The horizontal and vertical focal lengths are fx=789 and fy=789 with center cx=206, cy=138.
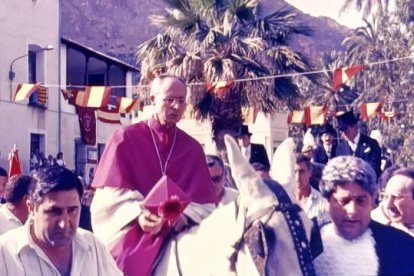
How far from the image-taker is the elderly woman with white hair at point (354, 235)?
3.59m

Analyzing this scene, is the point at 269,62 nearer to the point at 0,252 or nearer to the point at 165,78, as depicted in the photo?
the point at 165,78

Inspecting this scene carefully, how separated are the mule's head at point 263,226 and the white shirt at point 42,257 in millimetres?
1020

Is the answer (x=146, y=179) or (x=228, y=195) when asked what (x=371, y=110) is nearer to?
(x=228, y=195)

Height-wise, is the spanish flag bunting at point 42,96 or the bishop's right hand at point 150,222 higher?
the spanish flag bunting at point 42,96

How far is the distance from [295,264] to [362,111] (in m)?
19.0

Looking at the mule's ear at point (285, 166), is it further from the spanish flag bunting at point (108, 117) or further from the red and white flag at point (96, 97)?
the spanish flag bunting at point (108, 117)

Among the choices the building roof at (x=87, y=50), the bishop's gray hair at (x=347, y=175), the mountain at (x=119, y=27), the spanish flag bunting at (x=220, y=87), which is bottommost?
the bishop's gray hair at (x=347, y=175)

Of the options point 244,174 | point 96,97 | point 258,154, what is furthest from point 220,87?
point 244,174

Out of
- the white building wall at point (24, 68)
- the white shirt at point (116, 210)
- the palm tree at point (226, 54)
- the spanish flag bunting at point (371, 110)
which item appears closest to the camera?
the white shirt at point (116, 210)

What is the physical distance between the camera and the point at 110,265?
4.07 metres

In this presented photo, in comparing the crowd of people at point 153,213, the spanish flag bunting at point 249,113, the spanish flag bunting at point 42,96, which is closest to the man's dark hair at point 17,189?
the crowd of people at point 153,213

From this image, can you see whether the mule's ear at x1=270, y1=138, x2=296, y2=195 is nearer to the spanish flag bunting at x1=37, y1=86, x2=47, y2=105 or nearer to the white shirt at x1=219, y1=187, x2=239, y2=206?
the white shirt at x1=219, y1=187, x2=239, y2=206

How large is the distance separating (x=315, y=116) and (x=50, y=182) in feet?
55.1

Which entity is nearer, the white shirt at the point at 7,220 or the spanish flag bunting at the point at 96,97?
the white shirt at the point at 7,220
